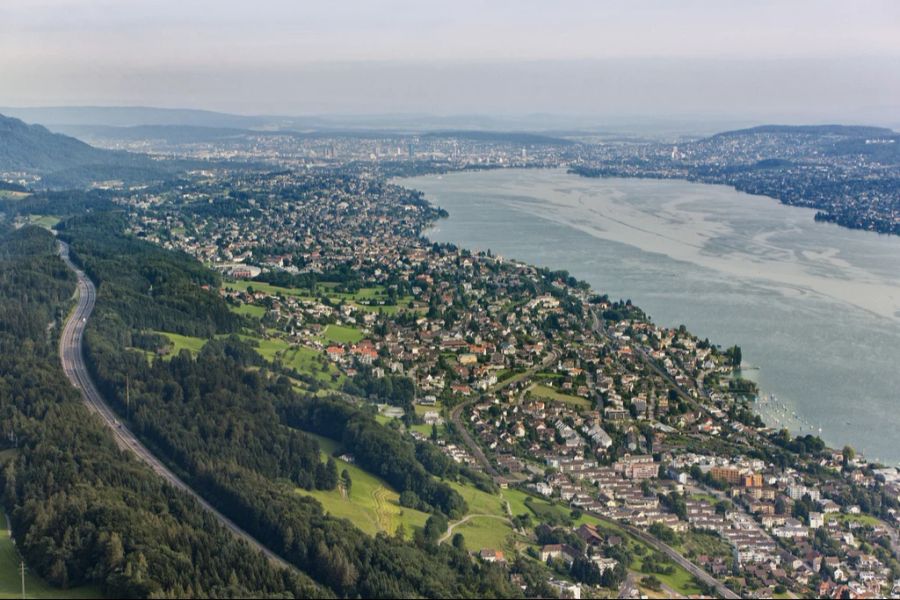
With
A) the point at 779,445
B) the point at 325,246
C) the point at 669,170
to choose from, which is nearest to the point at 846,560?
the point at 779,445

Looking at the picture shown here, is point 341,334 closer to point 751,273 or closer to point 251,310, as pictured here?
point 251,310

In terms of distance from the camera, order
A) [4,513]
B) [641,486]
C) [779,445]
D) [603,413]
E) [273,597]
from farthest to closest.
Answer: [603,413]
[779,445]
[641,486]
[4,513]
[273,597]

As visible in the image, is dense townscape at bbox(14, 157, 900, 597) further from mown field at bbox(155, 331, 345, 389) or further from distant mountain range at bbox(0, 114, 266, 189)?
distant mountain range at bbox(0, 114, 266, 189)

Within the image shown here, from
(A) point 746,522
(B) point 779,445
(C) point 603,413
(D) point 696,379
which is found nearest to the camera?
(A) point 746,522

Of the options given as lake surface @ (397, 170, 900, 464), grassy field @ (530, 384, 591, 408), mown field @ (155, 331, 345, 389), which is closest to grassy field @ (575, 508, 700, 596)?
lake surface @ (397, 170, 900, 464)

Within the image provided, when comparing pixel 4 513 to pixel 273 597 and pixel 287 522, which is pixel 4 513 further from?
pixel 273 597

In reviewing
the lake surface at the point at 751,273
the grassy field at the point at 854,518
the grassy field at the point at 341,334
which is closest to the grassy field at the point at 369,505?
the grassy field at the point at 854,518

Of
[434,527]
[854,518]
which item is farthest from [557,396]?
[434,527]
